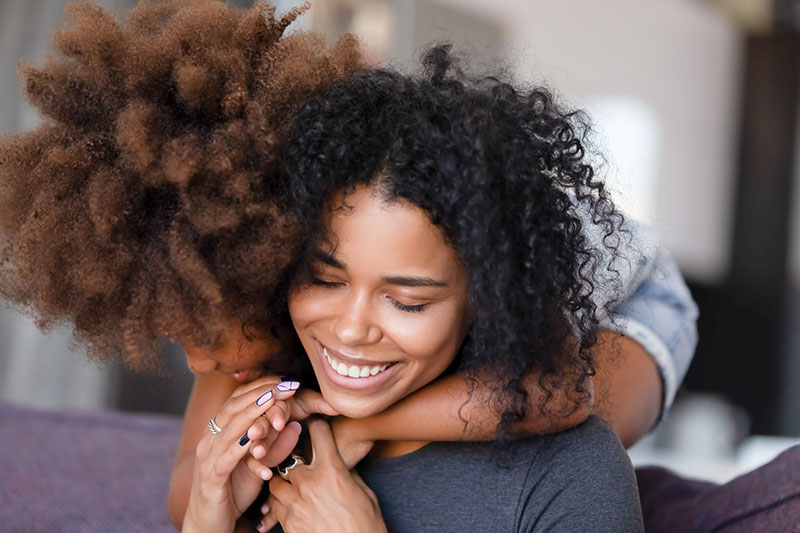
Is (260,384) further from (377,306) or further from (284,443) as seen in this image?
(377,306)

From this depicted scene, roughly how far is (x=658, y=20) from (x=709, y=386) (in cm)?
243

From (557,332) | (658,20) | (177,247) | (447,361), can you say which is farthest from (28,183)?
(658,20)

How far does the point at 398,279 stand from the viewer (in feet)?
3.57

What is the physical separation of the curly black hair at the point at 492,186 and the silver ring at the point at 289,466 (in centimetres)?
32

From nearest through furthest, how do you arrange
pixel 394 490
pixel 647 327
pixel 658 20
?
1. pixel 394 490
2. pixel 647 327
3. pixel 658 20

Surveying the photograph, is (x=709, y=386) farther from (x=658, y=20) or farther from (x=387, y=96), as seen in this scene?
(x=387, y=96)

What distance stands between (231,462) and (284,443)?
90 millimetres

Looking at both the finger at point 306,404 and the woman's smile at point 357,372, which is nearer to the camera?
the woman's smile at point 357,372

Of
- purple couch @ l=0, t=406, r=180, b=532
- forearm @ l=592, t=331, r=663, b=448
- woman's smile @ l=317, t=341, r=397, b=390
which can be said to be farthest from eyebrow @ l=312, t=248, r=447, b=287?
purple couch @ l=0, t=406, r=180, b=532

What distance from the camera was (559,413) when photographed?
1.17 meters

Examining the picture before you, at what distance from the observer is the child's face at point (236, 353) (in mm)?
1231

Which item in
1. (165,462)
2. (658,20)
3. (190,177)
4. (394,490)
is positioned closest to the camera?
(190,177)

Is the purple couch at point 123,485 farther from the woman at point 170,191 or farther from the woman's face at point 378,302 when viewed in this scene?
the woman's face at point 378,302

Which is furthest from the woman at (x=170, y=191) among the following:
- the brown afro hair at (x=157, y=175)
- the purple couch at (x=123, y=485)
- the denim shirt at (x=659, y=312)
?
the denim shirt at (x=659, y=312)
